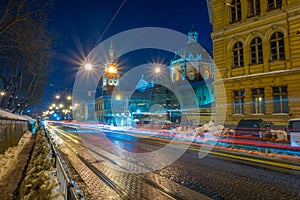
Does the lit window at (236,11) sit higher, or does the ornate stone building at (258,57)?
the lit window at (236,11)

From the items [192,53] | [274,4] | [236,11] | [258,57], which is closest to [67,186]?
[258,57]

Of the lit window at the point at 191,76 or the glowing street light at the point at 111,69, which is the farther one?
the lit window at the point at 191,76

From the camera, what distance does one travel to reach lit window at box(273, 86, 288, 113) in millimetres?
18859

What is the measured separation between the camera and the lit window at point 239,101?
21.8m

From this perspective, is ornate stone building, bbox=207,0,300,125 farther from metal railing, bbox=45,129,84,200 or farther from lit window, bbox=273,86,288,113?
metal railing, bbox=45,129,84,200

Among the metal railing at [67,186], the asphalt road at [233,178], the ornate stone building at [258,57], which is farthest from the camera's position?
the ornate stone building at [258,57]

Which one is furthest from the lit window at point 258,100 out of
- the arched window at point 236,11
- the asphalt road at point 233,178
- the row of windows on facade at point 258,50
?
the asphalt road at point 233,178

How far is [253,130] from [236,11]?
12.8 m

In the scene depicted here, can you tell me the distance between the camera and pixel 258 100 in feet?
68.1

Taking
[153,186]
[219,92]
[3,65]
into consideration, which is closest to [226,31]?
[219,92]

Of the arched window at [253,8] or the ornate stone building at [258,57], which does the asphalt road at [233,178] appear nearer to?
the ornate stone building at [258,57]

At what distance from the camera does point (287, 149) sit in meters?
12.7

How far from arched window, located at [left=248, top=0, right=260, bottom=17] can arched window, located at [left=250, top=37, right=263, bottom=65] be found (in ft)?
7.61

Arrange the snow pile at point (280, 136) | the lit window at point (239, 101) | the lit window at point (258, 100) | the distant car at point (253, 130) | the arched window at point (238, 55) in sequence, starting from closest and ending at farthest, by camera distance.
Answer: the snow pile at point (280, 136), the distant car at point (253, 130), the lit window at point (258, 100), the lit window at point (239, 101), the arched window at point (238, 55)
